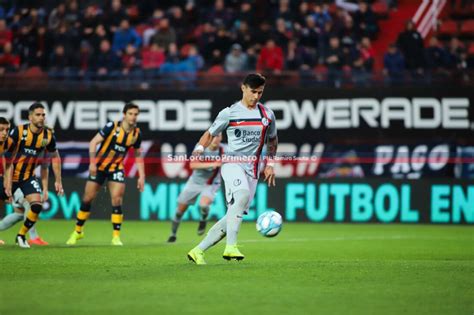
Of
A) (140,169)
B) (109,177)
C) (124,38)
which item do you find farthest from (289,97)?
(109,177)

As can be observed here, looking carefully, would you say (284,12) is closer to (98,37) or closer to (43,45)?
(98,37)

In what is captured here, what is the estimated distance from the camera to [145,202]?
2262 cm

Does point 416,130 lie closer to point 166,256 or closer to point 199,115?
point 199,115

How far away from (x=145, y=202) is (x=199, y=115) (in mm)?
2493

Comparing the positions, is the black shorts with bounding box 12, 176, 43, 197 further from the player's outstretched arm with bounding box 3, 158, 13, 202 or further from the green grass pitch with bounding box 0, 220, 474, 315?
the green grass pitch with bounding box 0, 220, 474, 315

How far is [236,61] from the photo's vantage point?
74.0 ft

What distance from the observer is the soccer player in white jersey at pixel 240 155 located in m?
11.1

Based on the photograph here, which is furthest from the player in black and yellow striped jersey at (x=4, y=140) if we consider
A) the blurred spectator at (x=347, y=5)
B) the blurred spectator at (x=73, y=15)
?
the blurred spectator at (x=347, y=5)

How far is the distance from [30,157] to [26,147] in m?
0.18

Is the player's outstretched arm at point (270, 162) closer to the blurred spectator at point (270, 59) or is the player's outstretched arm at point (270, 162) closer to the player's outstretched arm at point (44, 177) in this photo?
the player's outstretched arm at point (44, 177)

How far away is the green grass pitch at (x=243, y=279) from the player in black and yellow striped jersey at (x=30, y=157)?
2.16 feet

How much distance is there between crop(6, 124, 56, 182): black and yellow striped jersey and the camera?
49.3 feet

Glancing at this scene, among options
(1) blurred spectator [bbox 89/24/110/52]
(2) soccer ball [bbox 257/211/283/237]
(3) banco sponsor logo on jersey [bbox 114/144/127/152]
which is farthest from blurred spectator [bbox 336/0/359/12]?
(2) soccer ball [bbox 257/211/283/237]

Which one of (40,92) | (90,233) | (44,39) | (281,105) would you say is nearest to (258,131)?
(90,233)
